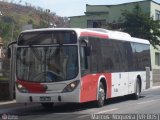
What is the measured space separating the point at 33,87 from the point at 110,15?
45305 mm

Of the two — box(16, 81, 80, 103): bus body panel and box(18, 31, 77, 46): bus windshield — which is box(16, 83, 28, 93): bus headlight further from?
box(18, 31, 77, 46): bus windshield

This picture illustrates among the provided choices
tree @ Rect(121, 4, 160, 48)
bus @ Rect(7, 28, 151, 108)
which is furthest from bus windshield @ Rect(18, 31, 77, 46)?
tree @ Rect(121, 4, 160, 48)

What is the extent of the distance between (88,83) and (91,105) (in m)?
2.44

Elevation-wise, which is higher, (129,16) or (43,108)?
(129,16)

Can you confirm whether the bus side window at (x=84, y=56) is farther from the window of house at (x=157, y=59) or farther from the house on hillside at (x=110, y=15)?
the window of house at (x=157, y=59)

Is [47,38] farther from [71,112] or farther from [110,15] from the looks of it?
[110,15]

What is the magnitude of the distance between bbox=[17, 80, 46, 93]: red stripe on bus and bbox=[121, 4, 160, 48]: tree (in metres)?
28.3

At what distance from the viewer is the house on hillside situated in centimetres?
5872

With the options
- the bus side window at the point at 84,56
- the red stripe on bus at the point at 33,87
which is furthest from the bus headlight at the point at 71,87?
→ the red stripe on bus at the point at 33,87

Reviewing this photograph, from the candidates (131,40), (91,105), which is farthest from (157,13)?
(91,105)

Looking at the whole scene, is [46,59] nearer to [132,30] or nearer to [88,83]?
[88,83]

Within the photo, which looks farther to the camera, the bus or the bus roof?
the bus roof

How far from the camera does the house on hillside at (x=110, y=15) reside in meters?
58.7

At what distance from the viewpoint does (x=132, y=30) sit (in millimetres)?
46125
